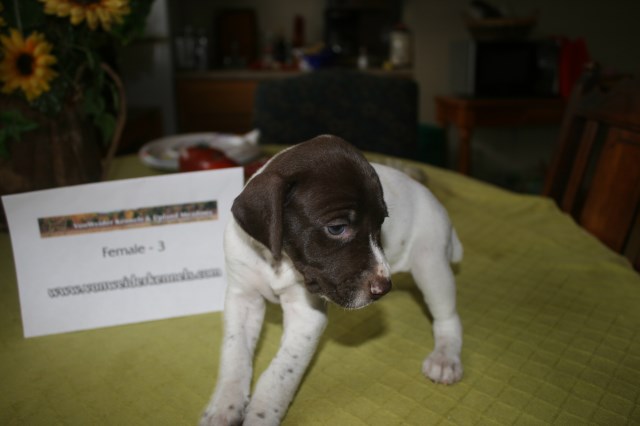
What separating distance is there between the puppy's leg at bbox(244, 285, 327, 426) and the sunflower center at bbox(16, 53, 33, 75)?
2.21 feet

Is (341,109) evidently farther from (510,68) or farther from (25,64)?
(510,68)

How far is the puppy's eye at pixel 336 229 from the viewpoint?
0.70 m

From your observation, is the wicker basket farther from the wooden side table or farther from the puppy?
the wooden side table

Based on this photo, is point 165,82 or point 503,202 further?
point 165,82

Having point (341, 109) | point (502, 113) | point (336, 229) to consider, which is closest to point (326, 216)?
point (336, 229)

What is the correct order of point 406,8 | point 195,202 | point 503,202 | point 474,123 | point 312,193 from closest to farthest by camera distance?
point 312,193
point 195,202
point 503,202
point 474,123
point 406,8

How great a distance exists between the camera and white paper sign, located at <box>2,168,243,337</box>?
91cm

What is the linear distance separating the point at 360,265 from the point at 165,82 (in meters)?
3.75

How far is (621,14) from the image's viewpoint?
4.25m

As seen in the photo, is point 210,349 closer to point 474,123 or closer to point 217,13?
point 474,123

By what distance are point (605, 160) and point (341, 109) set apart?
131 cm

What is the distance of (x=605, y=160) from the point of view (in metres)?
1.32

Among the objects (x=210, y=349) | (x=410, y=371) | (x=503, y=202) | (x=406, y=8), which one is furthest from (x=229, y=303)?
(x=406, y=8)

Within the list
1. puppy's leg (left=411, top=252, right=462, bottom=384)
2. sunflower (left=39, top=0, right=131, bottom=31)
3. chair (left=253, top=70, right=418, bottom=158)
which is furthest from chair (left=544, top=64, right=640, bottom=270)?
sunflower (left=39, top=0, right=131, bottom=31)
